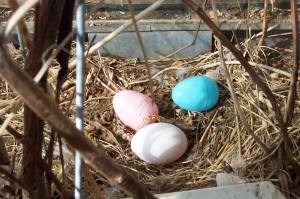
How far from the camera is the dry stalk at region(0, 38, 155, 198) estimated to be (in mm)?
444

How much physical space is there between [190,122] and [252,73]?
2.21ft

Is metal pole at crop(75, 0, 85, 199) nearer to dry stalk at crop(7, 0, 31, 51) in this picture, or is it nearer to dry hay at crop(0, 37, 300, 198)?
dry stalk at crop(7, 0, 31, 51)

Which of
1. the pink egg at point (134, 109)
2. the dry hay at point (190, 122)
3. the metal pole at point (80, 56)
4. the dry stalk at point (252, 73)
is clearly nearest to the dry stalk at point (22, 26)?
the metal pole at point (80, 56)

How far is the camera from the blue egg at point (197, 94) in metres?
1.62

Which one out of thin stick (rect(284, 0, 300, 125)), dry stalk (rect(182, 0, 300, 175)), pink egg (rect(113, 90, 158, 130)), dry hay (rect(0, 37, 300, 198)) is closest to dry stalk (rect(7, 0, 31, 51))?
dry stalk (rect(182, 0, 300, 175))

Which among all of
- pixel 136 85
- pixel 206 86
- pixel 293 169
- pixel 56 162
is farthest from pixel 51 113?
pixel 136 85

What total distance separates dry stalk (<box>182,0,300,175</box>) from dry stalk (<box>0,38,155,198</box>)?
309mm

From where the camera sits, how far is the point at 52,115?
18.8 inches

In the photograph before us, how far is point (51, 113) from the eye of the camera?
0.48 m

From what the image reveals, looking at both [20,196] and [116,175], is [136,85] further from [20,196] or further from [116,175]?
[116,175]

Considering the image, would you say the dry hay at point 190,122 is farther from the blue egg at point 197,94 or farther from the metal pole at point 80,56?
the metal pole at point 80,56

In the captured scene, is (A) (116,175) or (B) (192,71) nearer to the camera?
(A) (116,175)

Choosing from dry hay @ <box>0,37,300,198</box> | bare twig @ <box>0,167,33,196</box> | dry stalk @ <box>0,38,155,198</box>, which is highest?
dry stalk @ <box>0,38,155,198</box>

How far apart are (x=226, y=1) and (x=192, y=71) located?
0.31 m
